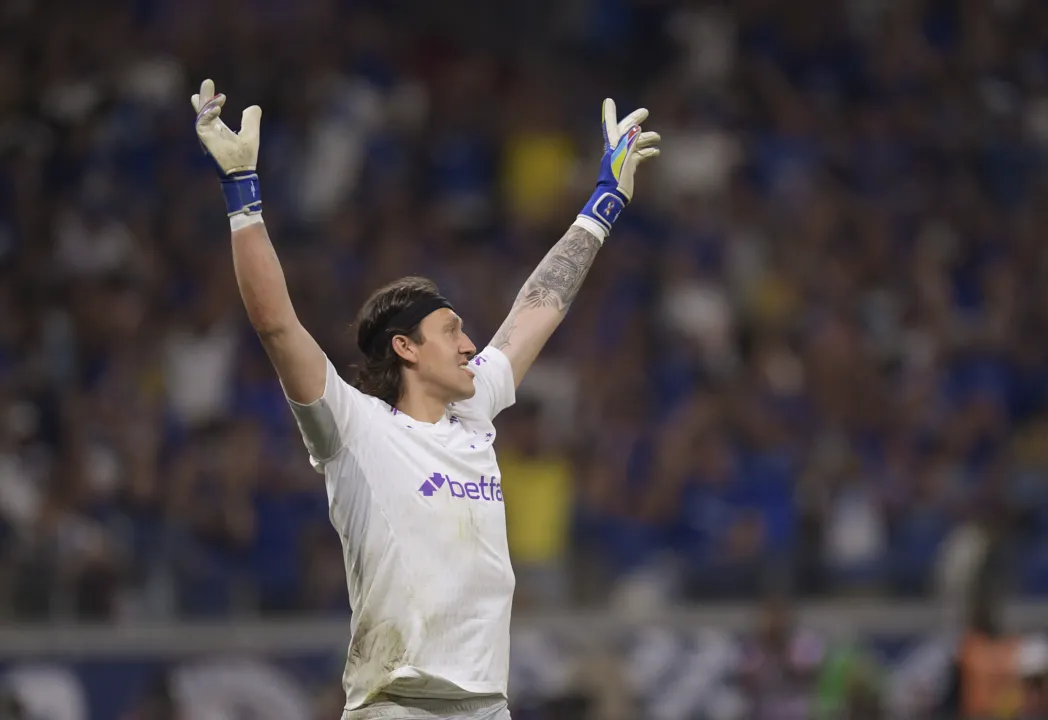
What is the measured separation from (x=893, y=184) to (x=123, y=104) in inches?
241

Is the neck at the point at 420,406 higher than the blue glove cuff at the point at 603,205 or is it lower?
lower

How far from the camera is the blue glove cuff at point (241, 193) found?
15.7 ft

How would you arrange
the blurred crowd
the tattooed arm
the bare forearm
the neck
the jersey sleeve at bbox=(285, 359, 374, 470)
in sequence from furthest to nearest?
the blurred crowd, the tattooed arm, the neck, the jersey sleeve at bbox=(285, 359, 374, 470), the bare forearm

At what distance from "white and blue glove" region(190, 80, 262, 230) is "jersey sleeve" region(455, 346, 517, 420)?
38.6 inches

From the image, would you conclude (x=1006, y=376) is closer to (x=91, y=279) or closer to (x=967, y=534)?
(x=967, y=534)

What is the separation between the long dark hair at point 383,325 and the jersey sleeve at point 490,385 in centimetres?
24

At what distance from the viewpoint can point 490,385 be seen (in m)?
5.56

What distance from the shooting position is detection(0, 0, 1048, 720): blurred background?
407 inches

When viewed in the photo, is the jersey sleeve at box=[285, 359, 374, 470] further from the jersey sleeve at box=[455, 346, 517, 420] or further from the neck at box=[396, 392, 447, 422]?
the jersey sleeve at box=[455, 346, 517, 420]

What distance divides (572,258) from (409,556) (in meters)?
1.45

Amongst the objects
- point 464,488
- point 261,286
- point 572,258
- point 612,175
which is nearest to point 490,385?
point 464,488

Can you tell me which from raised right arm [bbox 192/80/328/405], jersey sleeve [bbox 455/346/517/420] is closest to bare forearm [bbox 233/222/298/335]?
raised right arm [bbox 192/80/328/405]

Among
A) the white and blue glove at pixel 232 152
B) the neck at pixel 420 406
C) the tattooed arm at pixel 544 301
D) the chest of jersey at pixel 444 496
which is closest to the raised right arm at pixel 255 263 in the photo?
the white and blue glove at pixel 232 152

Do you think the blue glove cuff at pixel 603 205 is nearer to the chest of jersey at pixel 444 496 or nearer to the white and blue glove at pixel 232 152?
the chest of jersey at pixel 444 496
